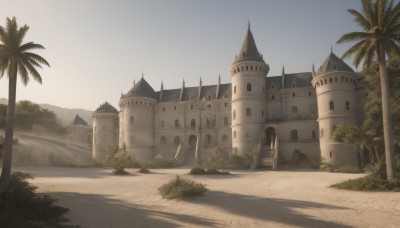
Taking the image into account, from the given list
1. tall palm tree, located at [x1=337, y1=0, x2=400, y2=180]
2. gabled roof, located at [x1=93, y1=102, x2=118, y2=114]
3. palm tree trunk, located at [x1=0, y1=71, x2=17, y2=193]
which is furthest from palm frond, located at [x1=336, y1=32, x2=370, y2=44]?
gabled roof, located at [x1=93, y1=102, x2=118, y2=114]

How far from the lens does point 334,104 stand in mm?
42344

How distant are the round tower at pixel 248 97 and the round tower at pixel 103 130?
28.9 metres

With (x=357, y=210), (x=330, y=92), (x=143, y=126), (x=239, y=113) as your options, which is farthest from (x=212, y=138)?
(x=357, y=210)

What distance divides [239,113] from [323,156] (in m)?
14.2

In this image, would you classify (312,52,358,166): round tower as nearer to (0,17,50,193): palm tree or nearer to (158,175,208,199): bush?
(158,175,208,199): bush

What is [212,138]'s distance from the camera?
5478 cm

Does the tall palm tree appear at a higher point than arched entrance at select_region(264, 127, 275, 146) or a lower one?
higher

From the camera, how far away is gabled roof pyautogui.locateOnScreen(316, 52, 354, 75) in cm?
4288

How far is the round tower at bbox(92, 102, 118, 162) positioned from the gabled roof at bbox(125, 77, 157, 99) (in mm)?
10024

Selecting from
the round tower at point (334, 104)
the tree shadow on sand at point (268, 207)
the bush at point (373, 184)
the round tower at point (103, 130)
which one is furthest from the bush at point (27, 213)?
the round tower at point (103, 130)

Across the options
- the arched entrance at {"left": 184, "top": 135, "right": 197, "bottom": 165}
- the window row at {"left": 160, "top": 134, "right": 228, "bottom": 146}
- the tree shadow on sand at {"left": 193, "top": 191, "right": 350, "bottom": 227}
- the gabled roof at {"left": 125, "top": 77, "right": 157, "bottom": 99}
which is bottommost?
the tree shadow on sand at {"left": 193, "top": 191, "right": 350, "bottom": 227}

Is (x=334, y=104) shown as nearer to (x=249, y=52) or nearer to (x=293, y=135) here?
(x=293, y=135)

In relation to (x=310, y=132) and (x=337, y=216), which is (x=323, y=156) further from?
(x=337, y=216)

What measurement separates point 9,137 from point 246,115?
3478 centimetres
